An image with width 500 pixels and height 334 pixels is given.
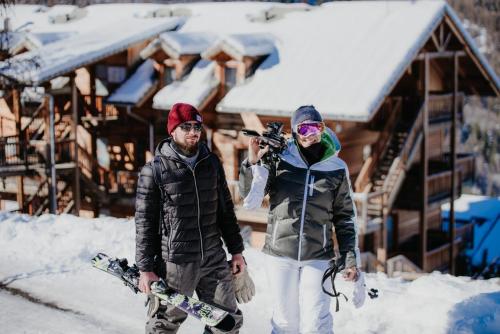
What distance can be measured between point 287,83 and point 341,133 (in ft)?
7.51

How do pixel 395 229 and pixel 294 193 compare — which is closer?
pixel 294 193

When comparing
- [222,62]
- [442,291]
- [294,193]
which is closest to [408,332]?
[442,291]

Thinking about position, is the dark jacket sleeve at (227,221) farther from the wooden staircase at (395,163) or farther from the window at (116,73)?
the window at (116,73)

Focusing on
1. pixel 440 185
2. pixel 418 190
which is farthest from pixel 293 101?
pixel 440 185

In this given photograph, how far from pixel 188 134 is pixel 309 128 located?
92 centimetres

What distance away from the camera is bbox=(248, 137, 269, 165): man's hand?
4.98 m

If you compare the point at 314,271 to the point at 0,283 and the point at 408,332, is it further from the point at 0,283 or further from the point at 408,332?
the point at 0,283

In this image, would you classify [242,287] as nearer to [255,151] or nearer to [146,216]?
[146,216]

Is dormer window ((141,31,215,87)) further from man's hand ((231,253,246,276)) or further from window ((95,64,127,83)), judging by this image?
man's hand ((231,253,246,276))

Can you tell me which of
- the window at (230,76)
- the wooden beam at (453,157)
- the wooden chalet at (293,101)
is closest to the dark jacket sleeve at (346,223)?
the wooden chalet at (293,101)

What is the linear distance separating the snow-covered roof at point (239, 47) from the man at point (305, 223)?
50.7 feet

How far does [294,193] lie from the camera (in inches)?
204

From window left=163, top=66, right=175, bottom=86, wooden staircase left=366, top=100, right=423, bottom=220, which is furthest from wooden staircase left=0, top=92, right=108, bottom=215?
wooden staircase left=366, top=100, right=423, bottom=220

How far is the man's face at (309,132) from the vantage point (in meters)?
5.16
